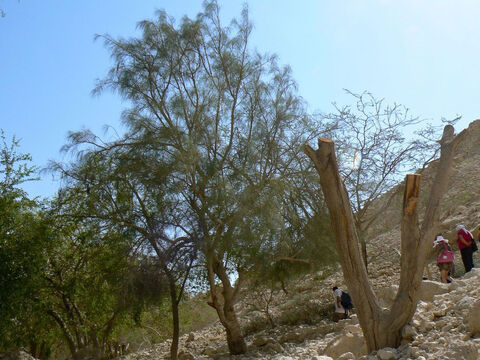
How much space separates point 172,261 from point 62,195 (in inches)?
124

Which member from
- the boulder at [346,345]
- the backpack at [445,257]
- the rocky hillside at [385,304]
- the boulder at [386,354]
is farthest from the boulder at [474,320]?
→ the backpack at [445,257]

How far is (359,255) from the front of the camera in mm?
6602

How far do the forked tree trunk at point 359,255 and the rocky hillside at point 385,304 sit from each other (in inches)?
9.9

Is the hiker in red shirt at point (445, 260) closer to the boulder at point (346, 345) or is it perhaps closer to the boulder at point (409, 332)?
the boulder at point (346, 345)

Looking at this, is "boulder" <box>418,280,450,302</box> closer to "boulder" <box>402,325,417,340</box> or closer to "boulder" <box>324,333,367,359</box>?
"boulder" <box>324,333,367,359</box>

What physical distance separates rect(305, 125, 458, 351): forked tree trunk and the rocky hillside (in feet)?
0.83

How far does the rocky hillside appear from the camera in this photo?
5754 millimetres

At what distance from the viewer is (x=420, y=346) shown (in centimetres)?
577

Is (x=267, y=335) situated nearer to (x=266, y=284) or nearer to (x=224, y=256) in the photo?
(x=266, y=284)

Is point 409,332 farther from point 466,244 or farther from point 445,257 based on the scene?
point 466,244

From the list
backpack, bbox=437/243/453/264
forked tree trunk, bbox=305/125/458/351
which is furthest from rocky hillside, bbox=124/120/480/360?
backpack, bbox=437/243/453/264

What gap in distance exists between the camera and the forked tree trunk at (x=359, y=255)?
638cm

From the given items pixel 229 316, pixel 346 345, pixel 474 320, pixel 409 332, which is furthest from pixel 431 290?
pixel 229 316

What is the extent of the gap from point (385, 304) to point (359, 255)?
3.53 metres
